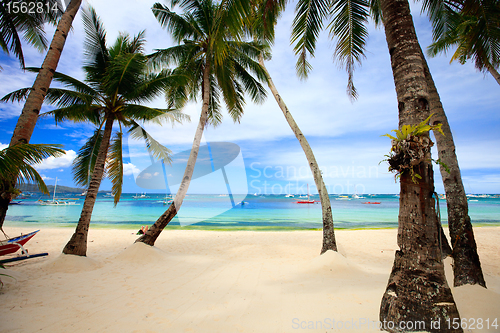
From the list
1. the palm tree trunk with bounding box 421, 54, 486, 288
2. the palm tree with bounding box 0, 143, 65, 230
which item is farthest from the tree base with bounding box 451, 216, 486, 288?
the palm tree with bounding box 0, 143, 65, 230

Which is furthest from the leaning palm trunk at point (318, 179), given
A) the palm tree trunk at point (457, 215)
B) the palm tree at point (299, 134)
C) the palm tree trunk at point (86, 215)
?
the palm tree trunk at point (86, 215)

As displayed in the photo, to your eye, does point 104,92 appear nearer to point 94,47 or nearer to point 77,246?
point 94,47

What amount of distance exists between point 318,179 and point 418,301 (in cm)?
459

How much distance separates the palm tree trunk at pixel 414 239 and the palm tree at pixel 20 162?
4.95 metres

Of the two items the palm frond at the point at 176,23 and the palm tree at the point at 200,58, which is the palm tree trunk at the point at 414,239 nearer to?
the palm tree at the point at 200,58

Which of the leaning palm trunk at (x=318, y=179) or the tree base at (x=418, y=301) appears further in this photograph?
the leaning palm trunk at (x=318, y=179)

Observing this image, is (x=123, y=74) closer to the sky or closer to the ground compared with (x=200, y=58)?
closer to the ground

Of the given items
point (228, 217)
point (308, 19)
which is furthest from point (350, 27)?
point (228, 217)

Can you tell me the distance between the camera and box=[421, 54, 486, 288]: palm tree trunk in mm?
3500

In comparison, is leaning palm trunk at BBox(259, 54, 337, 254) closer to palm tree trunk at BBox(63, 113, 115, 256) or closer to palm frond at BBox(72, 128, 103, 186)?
palm tree trunk at BBox(63, 113, 115, 256)

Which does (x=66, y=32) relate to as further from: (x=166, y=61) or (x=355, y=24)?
(x=355, y=24)

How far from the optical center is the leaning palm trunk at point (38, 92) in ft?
12.7

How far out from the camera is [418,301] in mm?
2121

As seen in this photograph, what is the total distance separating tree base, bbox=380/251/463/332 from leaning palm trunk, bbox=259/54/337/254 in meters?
3.54
